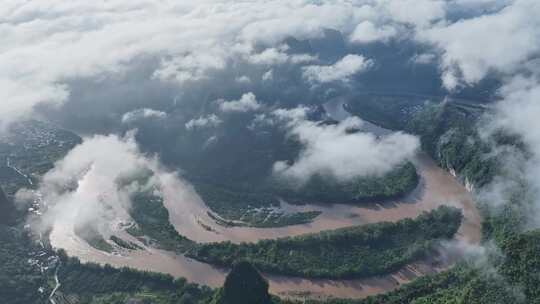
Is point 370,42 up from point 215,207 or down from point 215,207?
down

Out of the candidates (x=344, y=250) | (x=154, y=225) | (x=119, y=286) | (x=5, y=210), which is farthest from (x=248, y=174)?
(x=5, y=210)

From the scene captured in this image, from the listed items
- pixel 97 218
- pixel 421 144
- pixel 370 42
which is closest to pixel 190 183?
pixel 97 218

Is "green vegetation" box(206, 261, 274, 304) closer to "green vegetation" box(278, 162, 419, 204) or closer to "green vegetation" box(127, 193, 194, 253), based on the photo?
"green vegetation" box(127, 193, 194, 253)

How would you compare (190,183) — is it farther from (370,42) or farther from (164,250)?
(370,42)

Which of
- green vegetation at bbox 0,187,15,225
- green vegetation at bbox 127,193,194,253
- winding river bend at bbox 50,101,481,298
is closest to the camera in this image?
winding river bend at bbox 50,101,481,298

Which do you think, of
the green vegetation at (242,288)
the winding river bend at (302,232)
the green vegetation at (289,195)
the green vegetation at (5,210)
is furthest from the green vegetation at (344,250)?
the green vegetation at (5,210)

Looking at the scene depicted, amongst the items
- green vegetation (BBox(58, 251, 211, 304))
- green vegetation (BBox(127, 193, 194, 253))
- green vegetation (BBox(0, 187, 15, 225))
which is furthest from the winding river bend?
green vegetation (BBox(0, 187, 15, 225))
